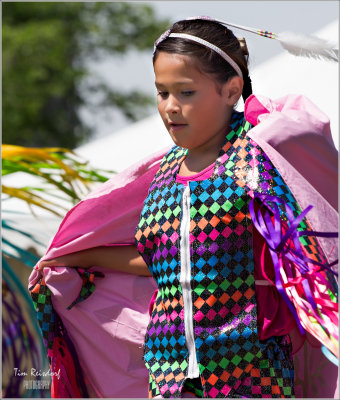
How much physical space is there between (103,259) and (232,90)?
58cm

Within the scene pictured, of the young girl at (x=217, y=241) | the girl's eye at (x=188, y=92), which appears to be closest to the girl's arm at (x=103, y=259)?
the young girl at (x=217, y=241)

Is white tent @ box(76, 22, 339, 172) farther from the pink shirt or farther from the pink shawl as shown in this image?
the pink shirt

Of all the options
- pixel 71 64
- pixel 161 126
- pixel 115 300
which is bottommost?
pixel 115 300

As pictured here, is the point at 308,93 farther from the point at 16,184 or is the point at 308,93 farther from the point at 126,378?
the point at 126,378

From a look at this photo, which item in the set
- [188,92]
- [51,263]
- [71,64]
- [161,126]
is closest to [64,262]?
[51,263]

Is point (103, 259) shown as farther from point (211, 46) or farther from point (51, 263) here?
point (211, 46)

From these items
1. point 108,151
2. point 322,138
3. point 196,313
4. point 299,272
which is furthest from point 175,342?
point 108,151

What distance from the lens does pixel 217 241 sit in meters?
1.82

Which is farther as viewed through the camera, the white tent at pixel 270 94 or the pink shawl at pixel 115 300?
the white tent at pixel 270 94

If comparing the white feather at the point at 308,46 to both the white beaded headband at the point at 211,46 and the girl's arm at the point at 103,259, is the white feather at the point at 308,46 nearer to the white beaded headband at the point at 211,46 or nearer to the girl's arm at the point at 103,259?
the white beaded headband at the point at 211,46

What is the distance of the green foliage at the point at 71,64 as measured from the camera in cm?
1658

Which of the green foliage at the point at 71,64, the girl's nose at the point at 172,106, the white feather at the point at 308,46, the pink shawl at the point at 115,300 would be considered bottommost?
the pink shawl at the point at 115,300

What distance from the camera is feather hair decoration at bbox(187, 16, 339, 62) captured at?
71.8 inches

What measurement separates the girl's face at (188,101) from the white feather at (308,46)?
0.57ft
